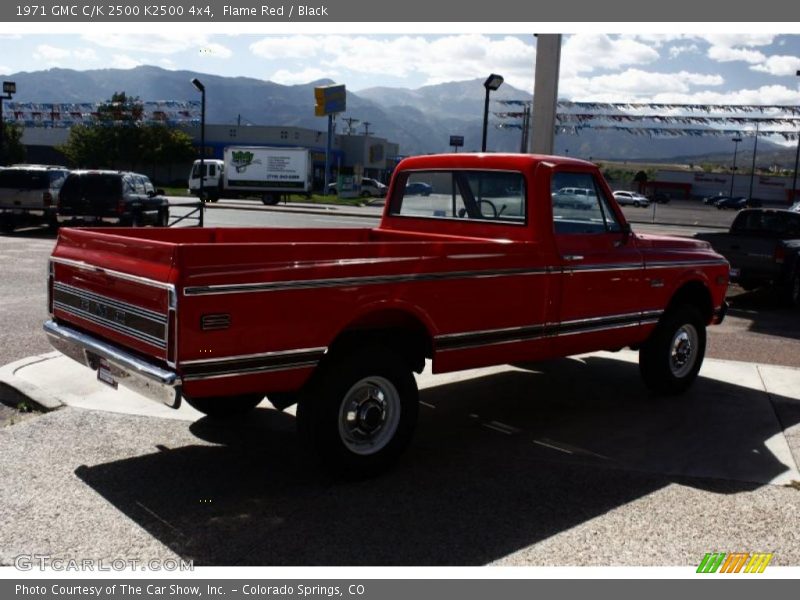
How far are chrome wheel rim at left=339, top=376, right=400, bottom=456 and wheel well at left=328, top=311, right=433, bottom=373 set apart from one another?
0.87 ft

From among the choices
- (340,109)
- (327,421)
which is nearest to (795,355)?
(327,421)

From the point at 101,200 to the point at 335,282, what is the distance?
55.6ft

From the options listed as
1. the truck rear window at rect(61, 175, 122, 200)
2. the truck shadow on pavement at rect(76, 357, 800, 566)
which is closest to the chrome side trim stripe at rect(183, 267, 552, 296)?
the truck shadow on pavement at rect(76, 357, 800, 566)

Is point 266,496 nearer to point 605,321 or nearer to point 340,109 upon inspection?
point 605,321

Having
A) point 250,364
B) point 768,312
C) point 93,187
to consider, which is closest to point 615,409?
point 250,364

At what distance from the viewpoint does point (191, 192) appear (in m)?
46.6

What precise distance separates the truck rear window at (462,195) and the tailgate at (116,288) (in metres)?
2.70

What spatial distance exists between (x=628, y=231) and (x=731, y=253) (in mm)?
7653

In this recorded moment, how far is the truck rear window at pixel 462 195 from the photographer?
640 cm

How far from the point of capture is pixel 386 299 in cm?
496

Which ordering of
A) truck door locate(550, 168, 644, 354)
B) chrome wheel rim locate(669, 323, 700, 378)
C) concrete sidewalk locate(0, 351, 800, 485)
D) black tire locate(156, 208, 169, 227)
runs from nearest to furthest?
concrete sidewalk locate(0, 351, 800, 485), truck door locate(550, 168, 644, 354), chrome wheel rim locate(669, 323, 700, 378), black tire locate(156, 208, 169, 227)

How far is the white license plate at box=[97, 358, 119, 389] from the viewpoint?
4.89m

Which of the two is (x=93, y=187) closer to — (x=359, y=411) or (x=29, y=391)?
(x=29, y=391)

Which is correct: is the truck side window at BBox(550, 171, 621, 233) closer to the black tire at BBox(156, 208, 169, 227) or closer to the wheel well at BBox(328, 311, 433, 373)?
the wheel well at BBox(328, 311, 433, 373)
